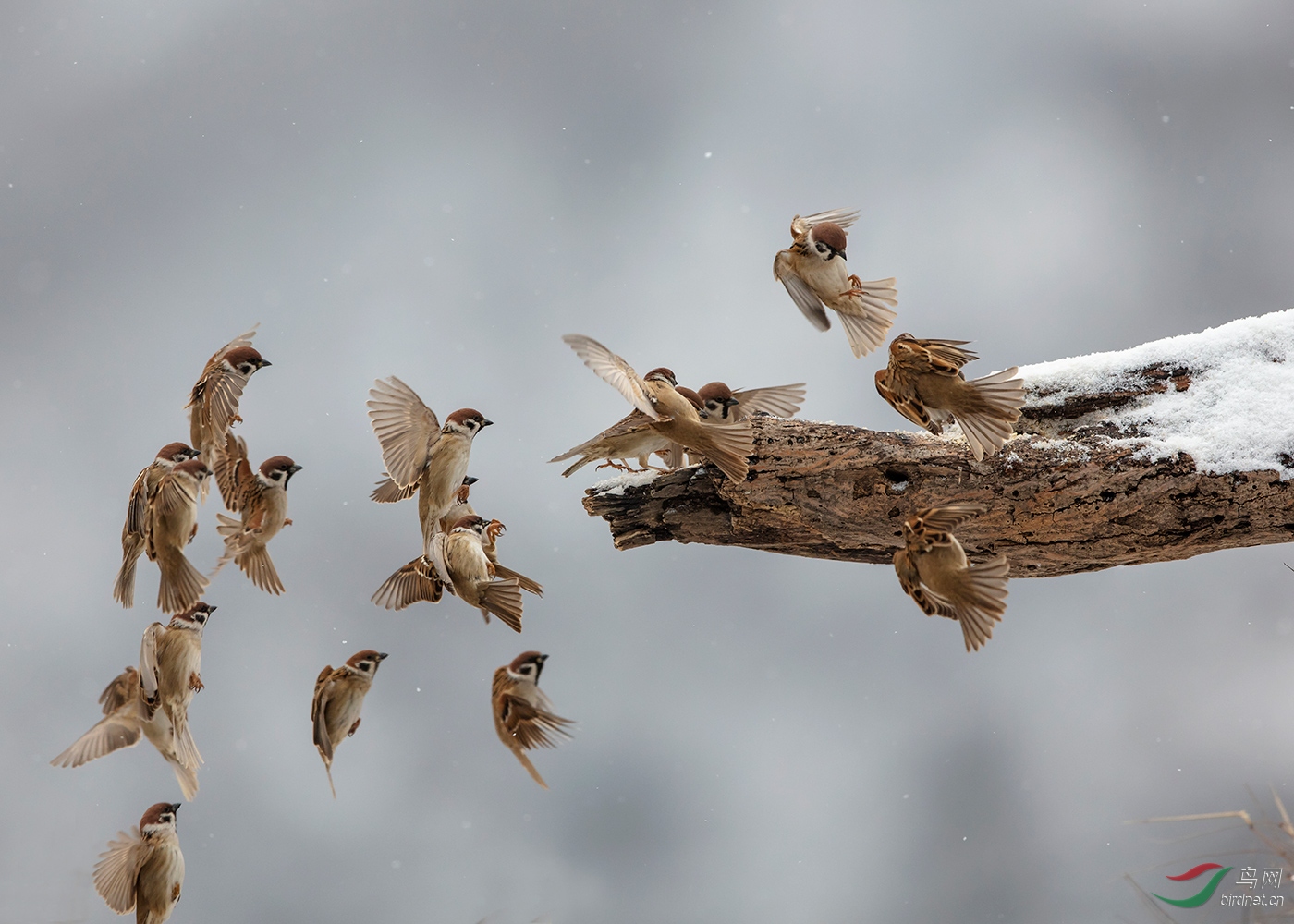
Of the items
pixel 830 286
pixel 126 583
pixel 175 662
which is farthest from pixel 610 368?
pixel 126 583

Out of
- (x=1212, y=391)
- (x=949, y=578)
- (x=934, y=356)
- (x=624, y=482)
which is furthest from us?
(x=624, y=482)

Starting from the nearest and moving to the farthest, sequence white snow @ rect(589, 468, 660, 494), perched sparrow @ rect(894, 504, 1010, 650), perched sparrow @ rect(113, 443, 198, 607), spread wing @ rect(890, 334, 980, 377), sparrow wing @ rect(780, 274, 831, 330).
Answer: perched sparrow @ rect(894, 504, 1010, 650) < spread wing @ rect(890, 334, 980, 377) < perched sparrow @ rect(113, 443, 198, 607) < sparrow wing @ rect(780, 274, 831, 330) < white snow @ rect(589, 468, 660, 494)

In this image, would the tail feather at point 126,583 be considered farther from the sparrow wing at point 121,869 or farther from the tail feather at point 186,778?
the sparrow wing at point 121,869

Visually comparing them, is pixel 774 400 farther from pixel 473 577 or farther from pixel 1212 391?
pixel 1212 391

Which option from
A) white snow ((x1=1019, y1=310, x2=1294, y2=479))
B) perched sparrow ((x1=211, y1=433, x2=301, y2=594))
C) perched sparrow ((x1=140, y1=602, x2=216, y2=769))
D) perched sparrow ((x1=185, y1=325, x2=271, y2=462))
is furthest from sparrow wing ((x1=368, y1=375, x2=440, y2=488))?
white snow ((x1=1019, y1=310, x2=1294, y2=479))

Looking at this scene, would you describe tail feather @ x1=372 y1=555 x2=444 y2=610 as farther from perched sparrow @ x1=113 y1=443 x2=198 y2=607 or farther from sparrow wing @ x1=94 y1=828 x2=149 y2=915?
sparrow wing @ x1=94 y1=828 x2=149 y2=915

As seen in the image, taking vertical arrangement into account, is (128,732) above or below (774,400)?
below

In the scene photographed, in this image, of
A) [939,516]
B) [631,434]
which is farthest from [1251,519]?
[631,434]

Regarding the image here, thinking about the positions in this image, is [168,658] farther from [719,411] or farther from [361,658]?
[719,411]

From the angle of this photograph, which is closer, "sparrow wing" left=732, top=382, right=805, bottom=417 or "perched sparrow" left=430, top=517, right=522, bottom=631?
"perched sparrow" left=430, top=517, right=522, bottom=631
